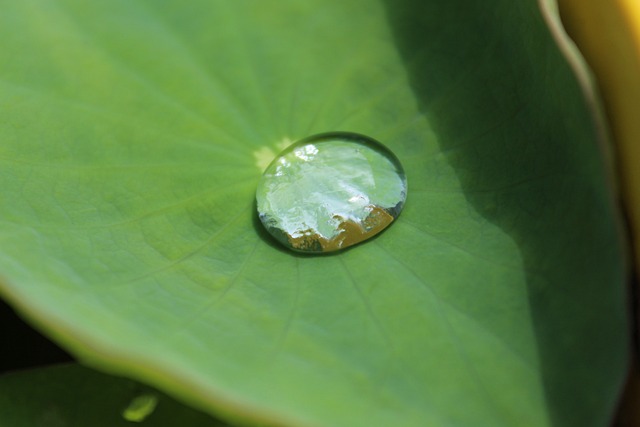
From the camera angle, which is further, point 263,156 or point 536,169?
point 263,156

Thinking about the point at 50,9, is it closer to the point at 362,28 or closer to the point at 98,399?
the point at 362,28

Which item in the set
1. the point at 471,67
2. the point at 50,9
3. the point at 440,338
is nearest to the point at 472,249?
the point at 440,338

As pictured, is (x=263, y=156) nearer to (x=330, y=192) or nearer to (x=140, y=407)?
(x=330, y=192)

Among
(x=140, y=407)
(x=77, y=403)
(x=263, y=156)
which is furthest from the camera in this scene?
(x=263, y=156)

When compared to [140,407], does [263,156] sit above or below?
above

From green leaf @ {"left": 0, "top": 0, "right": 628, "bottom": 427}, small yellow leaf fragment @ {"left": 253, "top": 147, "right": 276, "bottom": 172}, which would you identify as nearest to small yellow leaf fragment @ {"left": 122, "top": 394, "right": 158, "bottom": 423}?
green leaf @ {"left": 0, "top": 0, "right": 628, "bottom": 427}

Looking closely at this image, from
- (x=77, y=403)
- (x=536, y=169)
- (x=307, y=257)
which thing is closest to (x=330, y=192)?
(x=307, y=257)

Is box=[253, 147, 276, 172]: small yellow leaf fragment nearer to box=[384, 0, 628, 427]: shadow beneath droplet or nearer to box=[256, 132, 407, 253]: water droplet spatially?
box=[256, 132, 407, 253]: water droplet
